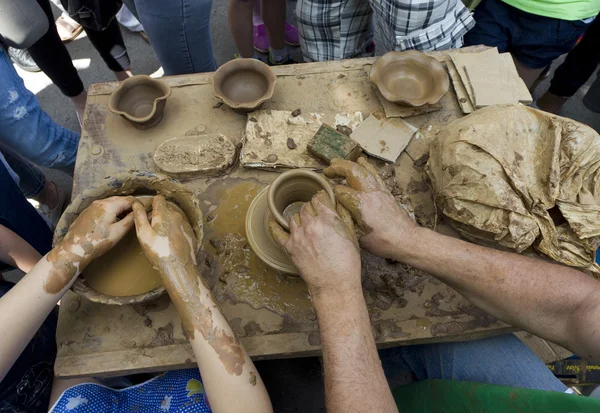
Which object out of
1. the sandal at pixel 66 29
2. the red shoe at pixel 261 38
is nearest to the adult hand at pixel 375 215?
the red shoe at pixel 261 38

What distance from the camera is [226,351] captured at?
1.26 metres

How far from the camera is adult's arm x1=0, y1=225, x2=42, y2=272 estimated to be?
66.7 inches

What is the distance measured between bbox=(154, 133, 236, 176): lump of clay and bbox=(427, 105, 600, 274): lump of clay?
99 cm

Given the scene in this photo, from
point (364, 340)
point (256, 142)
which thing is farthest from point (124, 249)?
point (364, 340)

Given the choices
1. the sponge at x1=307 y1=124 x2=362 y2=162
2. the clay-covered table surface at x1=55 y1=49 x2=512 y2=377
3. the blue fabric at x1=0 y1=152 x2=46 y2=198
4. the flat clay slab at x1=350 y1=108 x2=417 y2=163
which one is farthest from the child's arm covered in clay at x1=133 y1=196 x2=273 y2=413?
the blue fabric at x1=0 y1=152 x2=46 y2=198

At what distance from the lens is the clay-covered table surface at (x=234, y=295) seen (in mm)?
1481

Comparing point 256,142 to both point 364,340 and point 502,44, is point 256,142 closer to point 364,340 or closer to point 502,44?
point 364,340

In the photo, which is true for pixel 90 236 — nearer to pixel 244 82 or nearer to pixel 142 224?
pixel 142 224

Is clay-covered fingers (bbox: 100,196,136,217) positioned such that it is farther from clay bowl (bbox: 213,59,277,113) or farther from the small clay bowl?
clay bowl (bbox: 213,59,277,113)

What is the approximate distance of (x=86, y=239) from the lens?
4.36 ft

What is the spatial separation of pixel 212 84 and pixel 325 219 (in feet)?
3.52

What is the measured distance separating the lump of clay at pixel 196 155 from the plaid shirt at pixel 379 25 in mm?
1194

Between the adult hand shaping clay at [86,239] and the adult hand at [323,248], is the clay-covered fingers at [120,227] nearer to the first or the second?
the adult hand shaping clay at [86,239]

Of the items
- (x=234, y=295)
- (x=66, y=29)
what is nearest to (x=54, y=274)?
(x=234, y=295)
